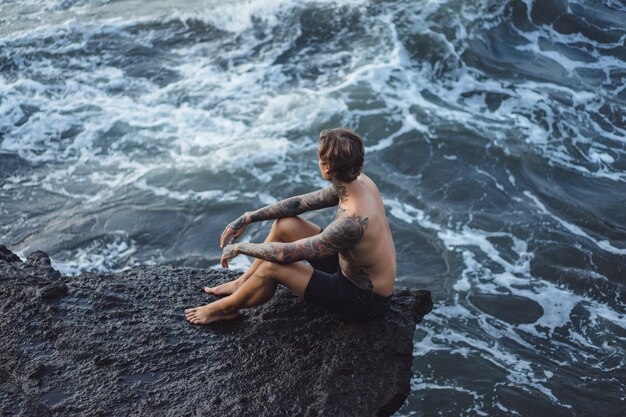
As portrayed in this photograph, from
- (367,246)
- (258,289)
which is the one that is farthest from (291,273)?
(367,246)

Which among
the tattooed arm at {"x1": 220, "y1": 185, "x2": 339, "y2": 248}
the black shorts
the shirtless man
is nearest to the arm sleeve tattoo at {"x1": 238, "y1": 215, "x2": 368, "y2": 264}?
the shirtless man

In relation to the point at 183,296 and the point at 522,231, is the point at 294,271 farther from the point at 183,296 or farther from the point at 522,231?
the point at 522,231

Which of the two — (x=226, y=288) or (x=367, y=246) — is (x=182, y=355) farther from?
(x=367, y=246)

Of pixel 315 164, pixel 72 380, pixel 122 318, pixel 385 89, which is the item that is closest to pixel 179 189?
pixel 315 164

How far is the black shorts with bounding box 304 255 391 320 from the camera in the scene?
196 inches

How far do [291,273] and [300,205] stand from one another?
1.74 ft

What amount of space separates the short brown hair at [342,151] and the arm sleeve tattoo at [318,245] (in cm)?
31

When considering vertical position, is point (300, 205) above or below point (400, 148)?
above

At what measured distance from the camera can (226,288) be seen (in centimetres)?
555

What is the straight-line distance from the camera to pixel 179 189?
10.0 meters

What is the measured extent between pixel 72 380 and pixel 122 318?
68 cm

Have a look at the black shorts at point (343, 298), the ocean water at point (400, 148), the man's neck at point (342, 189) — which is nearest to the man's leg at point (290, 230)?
the black shorts at point (343, 298)

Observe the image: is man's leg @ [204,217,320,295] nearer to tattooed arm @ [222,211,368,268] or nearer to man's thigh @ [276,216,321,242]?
man's thigh @ [276,216,321,242]

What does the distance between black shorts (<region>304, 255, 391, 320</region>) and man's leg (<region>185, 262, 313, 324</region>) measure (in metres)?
0.07
